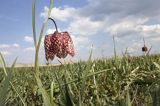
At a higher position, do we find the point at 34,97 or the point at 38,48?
the point at 38,48

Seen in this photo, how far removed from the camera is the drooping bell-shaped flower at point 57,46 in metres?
3.03

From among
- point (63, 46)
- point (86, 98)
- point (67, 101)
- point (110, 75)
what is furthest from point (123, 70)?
point (67, 101)

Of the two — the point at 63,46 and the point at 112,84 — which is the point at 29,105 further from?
the point at 112,84

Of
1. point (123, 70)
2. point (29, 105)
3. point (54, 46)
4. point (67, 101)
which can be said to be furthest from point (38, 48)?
point (123, 70)

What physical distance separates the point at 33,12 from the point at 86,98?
5.13 feet

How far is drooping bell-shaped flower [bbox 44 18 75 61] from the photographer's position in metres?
3.03

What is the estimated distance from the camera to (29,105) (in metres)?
3.11

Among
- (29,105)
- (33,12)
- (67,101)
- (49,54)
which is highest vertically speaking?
(33,12)

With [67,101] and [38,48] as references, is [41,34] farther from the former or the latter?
[67,101]

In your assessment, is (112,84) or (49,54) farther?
(112,84)

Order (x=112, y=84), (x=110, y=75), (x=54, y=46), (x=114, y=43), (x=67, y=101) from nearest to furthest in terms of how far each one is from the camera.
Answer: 1. (x=67, y=101)
2. (x=54, y=46)
3. (x=112, y=84)
4. (x=110, y=75)
5. (x=114, y=43)

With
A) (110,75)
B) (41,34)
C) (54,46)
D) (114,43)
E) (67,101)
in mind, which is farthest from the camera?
(114,43)

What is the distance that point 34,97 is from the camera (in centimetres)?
310

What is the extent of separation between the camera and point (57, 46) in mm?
3031
